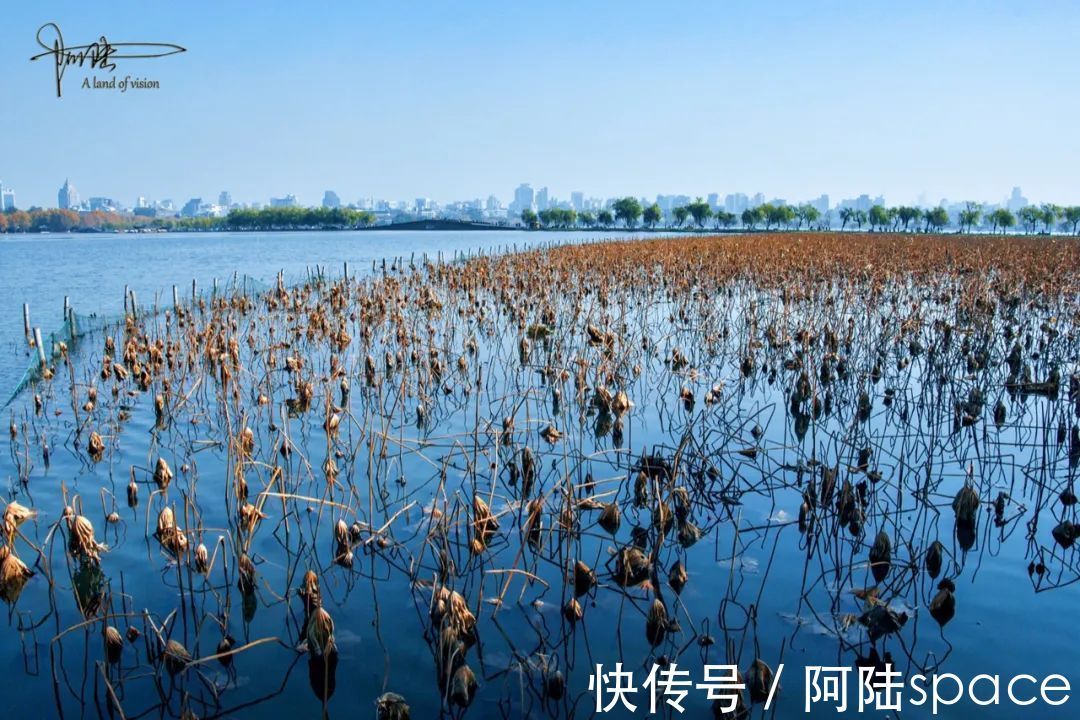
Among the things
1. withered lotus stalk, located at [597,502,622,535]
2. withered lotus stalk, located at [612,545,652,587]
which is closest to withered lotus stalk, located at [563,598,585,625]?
withered lotus stalk, located at [612,545,652,587]

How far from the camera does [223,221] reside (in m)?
189

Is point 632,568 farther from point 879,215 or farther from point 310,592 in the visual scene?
point 879,215

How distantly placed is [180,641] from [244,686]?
57 cm

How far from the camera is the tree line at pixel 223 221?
171 m

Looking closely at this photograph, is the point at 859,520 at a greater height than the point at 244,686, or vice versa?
the point at 859,520

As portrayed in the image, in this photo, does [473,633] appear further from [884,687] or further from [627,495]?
[627,495]

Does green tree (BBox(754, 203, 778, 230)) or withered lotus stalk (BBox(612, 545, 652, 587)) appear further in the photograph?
green tree (BBox(754, 203, 778, 230))

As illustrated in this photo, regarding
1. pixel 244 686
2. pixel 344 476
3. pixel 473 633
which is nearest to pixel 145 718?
pixel 244 686

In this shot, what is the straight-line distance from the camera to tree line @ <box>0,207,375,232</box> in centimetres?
17088

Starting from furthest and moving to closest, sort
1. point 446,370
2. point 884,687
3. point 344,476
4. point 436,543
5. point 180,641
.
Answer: point 446,370, point 344,476, point 436,543, point 180,641, point 884,687

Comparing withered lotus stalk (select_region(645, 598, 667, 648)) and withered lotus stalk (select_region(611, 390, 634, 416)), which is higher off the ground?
withered lotus stalk (select_region(611, 390, 634, 416))

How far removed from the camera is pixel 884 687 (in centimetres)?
376

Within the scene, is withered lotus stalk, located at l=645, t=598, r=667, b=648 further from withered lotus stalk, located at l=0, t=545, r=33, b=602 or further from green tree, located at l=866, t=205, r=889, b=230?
green tree, located at l=866, t=205, r=889, b=230

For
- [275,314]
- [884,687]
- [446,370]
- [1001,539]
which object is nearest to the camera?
[884,687]
